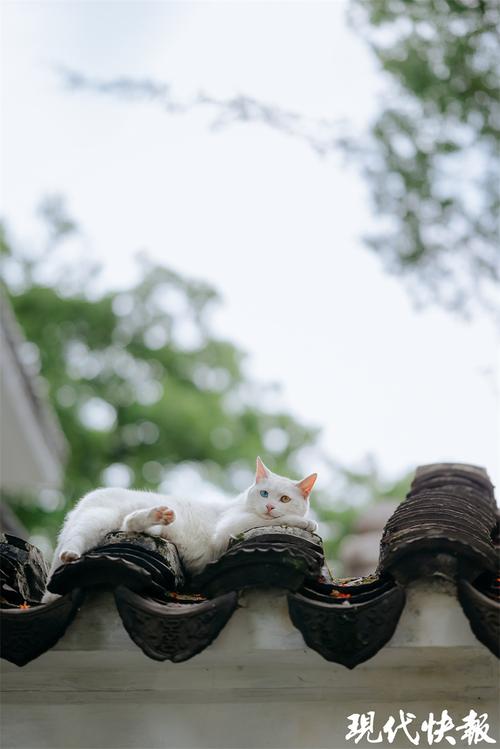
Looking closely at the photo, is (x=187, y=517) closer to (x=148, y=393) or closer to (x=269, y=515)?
(x=269, y=515)

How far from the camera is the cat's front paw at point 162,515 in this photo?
2.59 meters

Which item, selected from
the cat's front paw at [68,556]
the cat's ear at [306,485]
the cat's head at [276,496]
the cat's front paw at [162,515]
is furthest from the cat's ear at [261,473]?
the cat's front paw at [68,556]

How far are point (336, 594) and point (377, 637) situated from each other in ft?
0.62

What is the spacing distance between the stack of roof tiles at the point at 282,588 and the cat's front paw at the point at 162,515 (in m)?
0.18

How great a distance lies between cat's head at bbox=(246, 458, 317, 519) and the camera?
300cm

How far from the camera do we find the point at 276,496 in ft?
10.1

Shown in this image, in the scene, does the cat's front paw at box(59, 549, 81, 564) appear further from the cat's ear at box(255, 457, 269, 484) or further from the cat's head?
the cat's ear at box(255, 457, 269, 484)

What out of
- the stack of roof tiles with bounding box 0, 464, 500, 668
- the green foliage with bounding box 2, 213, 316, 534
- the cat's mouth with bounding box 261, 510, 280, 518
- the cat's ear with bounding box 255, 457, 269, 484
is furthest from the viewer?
the green foliage with bounding box 2, 213, 316, 534

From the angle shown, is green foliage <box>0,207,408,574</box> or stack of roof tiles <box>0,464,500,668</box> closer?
stack of roof tiles <box>0,464,500,668</box>

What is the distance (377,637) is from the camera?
210 centimetres

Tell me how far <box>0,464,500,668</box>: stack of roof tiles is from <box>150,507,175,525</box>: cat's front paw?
0.61 ft

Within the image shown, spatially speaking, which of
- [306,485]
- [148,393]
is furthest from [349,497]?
[306,485]

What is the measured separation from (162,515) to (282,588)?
0.55 meters

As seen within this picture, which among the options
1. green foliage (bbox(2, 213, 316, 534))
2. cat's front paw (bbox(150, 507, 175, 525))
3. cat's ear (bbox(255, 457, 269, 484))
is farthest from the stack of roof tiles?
green foliage (bbox(2, 213, 316, 534))
